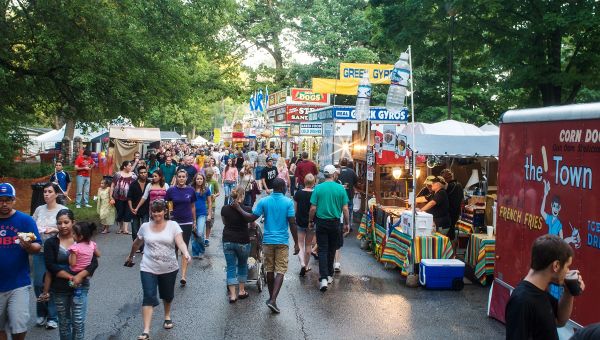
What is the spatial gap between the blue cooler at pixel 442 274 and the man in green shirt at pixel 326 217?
4.87ft

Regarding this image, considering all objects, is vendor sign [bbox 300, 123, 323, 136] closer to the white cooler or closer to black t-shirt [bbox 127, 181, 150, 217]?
black t-shirt [bbox 127, 181, 150, 217]

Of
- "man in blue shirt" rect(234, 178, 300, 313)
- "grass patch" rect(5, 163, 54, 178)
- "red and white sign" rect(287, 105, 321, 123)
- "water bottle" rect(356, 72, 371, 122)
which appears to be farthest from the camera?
"red and white sign" rect(287, 105, 321, 123)

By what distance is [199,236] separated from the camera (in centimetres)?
1071

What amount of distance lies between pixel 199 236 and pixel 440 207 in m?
4.35

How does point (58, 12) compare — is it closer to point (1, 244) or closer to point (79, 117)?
point (79, 117)

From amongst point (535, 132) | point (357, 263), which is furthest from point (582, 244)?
point (357, 263)

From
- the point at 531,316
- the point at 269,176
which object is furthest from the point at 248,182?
the point at 531,316

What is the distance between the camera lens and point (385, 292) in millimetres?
9164

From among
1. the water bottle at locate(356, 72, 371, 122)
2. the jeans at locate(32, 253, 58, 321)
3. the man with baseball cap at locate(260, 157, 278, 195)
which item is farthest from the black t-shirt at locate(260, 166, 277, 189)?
the jeans at locate(32, 253, 58, 321)

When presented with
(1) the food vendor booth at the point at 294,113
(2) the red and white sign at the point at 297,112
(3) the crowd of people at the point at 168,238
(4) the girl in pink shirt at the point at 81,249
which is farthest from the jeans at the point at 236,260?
(2) the red and white sign at the point at 297,112

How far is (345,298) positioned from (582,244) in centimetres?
381

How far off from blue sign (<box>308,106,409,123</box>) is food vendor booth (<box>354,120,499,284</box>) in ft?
3.42

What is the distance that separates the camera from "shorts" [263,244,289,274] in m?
7.91

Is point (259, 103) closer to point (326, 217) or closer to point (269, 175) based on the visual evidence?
point (269, 175)
